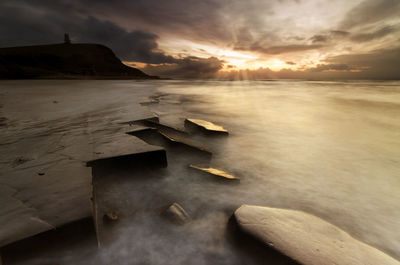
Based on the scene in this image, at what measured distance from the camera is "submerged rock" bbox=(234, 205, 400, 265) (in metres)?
0.82

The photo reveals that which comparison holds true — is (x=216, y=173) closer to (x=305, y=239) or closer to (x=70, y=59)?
(x=305, y=239)

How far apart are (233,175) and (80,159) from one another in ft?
4.07

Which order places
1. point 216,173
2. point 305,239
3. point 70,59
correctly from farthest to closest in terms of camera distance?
point 70,59
point 216,173
point 305,239

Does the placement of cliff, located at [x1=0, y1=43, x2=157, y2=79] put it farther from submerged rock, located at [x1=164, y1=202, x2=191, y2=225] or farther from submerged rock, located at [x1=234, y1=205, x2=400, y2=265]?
submerged rock, located at [x1=234, y1=205, x2=400, y2=265]

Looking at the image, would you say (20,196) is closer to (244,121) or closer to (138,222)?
(138,222)

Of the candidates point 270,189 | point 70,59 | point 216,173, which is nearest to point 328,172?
point 270,189

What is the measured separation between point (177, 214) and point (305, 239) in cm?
66

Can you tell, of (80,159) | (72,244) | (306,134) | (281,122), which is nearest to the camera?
(72,244)

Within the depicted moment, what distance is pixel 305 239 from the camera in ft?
2.97

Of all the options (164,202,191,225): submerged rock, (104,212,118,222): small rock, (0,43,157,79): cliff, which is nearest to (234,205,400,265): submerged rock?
(164,202,191,225): submerged rock

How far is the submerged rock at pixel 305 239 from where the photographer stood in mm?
822

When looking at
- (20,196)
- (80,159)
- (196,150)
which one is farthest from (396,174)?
(20,196)

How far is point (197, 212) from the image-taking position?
3.92ft

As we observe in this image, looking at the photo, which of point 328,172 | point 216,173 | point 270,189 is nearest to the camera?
point 270,189
